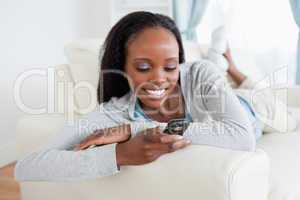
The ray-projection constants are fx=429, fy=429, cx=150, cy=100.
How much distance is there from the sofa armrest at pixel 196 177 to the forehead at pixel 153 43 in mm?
285

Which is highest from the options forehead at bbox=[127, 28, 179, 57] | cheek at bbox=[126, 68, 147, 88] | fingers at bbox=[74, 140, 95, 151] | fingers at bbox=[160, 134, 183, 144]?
forehead at bbox=[127, 28, 179, 57]

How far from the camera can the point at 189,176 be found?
37.4 inches

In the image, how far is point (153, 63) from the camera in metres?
1.15

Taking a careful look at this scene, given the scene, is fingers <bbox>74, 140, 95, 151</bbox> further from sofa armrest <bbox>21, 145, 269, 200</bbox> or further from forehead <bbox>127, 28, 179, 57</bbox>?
forehead <bbox>127, 28, 179, 57</bbox>

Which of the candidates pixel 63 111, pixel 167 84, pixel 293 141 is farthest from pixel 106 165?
pixel 293 141

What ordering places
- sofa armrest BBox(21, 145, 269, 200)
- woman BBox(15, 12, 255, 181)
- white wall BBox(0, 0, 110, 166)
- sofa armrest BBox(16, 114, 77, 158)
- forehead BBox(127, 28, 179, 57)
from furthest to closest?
white wall BBox(0, 0, 110, 166) → sofa armrest BBox(16, 114, 77, 158) → forehead BBox(127, 28, 179, 57) → woman BBox(15, 12, 255, 181) → sofa armrest BBox(21, 145, 269, 200)

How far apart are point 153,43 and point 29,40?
188cm

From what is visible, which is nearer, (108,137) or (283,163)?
(108,137)

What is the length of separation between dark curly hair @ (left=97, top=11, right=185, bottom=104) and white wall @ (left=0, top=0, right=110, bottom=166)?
1.51 meters

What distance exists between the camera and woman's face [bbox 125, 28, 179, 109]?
3.77 ft

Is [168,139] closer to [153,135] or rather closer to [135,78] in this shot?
[153,135]

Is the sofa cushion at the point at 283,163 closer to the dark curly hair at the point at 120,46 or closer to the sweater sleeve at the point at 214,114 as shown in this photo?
the sweater sleeve at the point at 214,114

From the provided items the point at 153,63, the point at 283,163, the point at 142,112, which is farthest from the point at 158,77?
the point at 283,163

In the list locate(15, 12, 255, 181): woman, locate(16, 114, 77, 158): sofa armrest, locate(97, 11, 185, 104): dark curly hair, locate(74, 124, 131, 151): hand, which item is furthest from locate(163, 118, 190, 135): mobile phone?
locate(16, 114, 77, 158): sofa armrest
